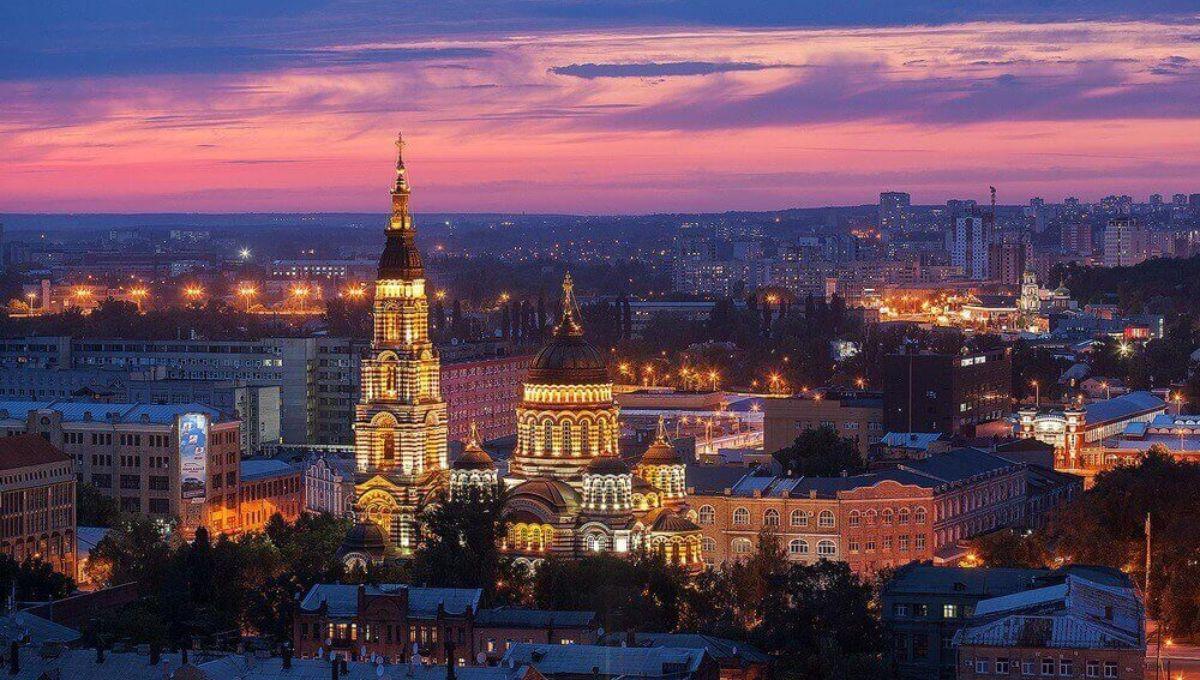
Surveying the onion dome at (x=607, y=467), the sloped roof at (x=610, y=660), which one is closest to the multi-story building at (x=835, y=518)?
the onion dome at (x=607, y=467)

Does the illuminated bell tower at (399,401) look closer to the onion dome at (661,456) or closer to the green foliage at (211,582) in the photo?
the green foliage at (211,582)

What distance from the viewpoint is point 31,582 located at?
255 feet

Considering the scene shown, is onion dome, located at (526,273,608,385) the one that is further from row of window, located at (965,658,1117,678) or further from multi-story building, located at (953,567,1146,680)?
row of window, located at (965,658,1117,678)

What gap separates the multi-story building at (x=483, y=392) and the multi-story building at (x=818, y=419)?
64.1 ft

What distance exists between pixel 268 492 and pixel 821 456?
24.1m

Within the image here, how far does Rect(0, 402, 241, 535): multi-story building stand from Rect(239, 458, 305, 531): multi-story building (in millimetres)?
850

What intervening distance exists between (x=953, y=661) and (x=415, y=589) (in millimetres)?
14245

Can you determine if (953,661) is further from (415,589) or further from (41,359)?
(41,359)

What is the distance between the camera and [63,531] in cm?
9294

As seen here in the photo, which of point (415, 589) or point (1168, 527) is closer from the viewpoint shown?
point (415, 589)

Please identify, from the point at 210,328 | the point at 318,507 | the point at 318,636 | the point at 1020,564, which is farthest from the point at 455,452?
the point at 210,328

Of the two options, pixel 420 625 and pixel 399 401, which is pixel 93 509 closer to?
pixel 399 401

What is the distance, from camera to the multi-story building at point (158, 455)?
104 m

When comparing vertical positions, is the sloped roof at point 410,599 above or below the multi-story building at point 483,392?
below
